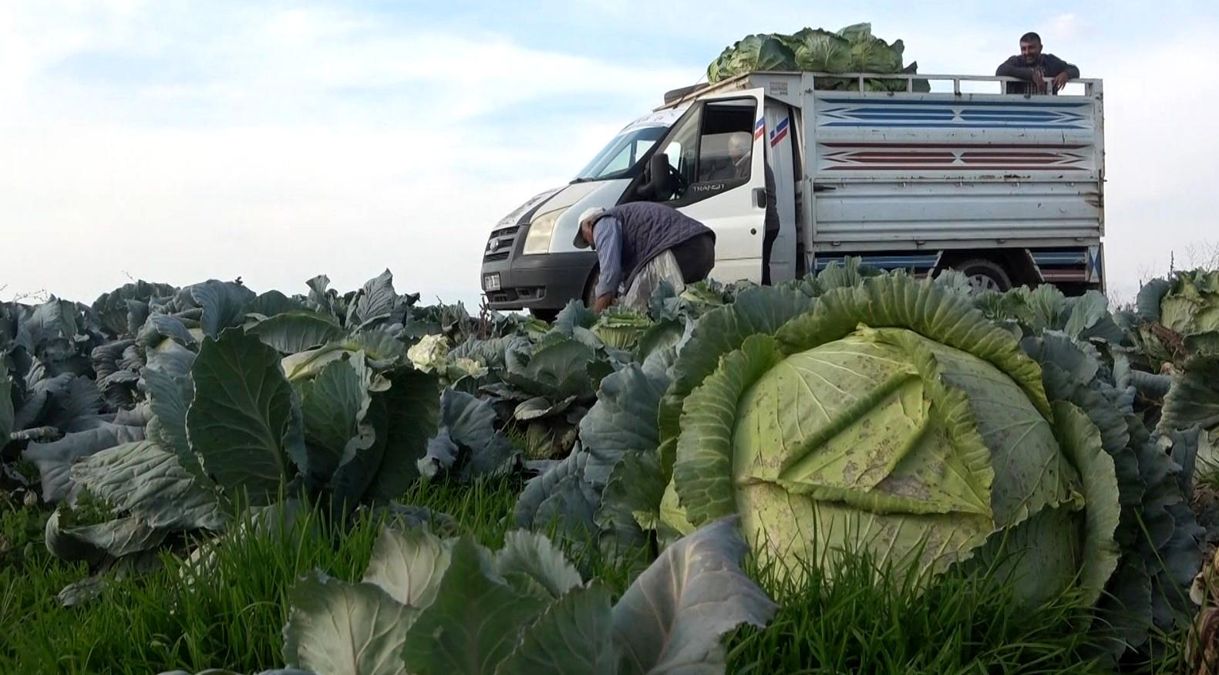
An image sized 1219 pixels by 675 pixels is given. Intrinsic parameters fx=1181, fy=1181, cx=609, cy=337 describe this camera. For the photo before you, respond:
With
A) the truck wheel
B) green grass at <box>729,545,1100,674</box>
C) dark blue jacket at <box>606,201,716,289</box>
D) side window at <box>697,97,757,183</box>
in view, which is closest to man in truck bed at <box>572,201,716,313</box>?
dark blue jacket at <box>606,201,716,289</box>

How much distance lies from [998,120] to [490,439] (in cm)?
1324

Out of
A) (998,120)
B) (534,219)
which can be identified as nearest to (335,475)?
(534,219)

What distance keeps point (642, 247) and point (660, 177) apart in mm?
3019

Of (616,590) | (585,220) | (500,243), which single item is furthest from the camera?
(500,243)

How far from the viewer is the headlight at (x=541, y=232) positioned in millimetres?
13609

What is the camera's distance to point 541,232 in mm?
13742

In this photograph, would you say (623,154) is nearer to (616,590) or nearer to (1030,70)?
(1030,70)

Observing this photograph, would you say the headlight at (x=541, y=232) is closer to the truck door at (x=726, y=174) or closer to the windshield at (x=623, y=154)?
the windshield at (x=623, y=154)

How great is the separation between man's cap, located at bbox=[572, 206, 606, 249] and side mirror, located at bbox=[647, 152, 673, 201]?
2.60 ft

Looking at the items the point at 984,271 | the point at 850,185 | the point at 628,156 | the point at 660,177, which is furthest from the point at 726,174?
the point at 984,271

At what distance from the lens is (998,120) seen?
15352 mm

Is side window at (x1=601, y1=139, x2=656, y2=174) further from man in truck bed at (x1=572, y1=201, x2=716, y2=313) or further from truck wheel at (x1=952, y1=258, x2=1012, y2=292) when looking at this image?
truck wheel at (x1=952, y1=258, x2=1012, y2=292)

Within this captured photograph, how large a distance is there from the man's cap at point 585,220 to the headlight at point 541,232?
301 mm

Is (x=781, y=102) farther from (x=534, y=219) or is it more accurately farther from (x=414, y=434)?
(x=414, y=434)
